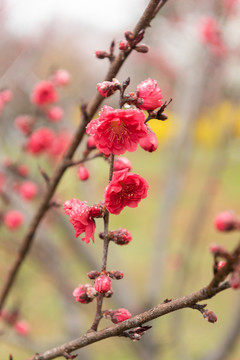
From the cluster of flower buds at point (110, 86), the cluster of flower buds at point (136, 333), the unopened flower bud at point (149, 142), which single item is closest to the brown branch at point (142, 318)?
the cluster of flower buds at point (136, 333)

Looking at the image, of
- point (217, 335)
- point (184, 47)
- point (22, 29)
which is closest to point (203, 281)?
point (217, 335)

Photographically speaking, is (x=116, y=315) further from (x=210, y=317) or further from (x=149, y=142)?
(x=149, y=142)

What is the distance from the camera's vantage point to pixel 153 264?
155 inches

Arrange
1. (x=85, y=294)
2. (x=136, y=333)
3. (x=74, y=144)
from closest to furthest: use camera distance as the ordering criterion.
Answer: (x=136, y=333), (x=85, y=294), (x=74, y=144)

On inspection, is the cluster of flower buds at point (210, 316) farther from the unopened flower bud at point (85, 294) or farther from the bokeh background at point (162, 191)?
the bokeh background at point (162, 191)

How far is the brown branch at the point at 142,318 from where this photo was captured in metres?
0.82

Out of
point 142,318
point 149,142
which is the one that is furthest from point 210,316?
point 149,142

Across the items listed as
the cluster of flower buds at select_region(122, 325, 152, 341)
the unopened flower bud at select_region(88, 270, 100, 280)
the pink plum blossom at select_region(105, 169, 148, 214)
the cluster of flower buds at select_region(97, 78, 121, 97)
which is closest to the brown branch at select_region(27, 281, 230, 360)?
the cluster of flower buds at select_region(122, 325, 152, 341)

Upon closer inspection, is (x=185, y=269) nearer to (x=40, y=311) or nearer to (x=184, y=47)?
(x=184, y=47)

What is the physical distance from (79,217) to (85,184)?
2.86 m

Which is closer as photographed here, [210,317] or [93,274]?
[210,317]

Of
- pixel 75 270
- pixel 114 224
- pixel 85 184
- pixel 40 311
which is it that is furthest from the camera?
pixel 114 224

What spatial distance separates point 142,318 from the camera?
2.94 ft

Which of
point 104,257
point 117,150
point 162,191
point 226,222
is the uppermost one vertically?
point 162,191
